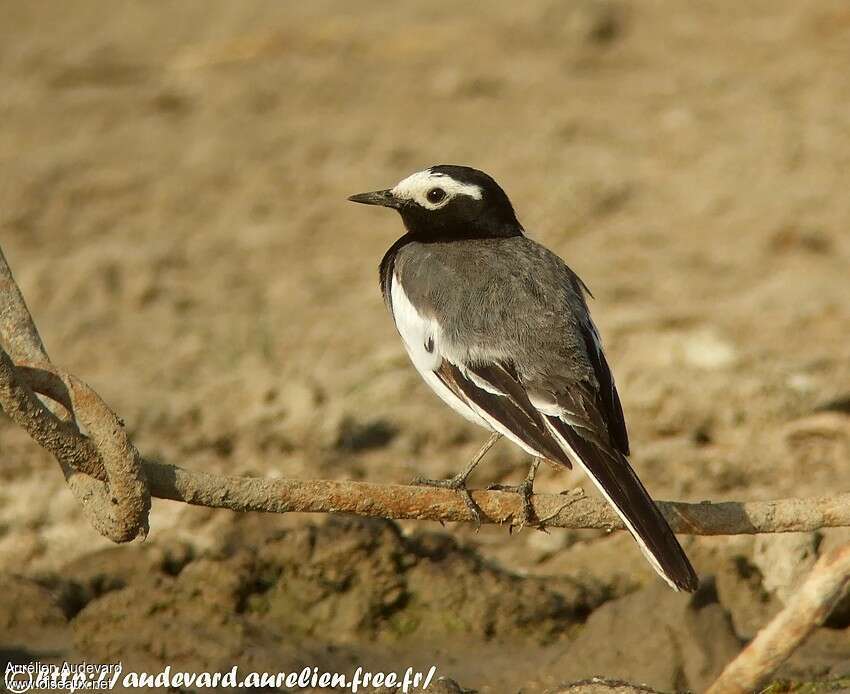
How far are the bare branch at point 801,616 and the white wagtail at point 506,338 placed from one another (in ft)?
1.78

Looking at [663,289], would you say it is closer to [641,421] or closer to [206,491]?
[641,421]

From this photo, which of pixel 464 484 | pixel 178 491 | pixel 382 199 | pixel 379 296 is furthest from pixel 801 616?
pixel 379 296

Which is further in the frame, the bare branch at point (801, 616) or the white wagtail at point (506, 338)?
the white wagtail at point (506, 338)

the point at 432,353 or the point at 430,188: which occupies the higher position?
the point at 430,188

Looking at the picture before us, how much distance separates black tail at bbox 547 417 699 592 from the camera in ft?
14.6

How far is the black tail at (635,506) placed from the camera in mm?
4438

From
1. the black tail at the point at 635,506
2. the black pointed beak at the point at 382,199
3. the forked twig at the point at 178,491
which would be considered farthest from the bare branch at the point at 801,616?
the black pointed beak at the point at 382,199

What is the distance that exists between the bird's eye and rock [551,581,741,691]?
1.90 m

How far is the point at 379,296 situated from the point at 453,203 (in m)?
3.81

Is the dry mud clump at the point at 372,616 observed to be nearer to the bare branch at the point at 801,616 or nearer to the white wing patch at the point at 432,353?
the white wing patch at the point at 432,353

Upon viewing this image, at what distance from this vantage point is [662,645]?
209 inches

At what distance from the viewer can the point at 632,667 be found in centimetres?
529

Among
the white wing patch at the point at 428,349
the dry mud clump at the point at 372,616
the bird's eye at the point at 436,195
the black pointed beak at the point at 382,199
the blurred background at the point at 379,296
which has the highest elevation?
the bird's eye at the point at 436,195

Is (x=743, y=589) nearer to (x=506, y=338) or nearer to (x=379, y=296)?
(x=506, y=338)
